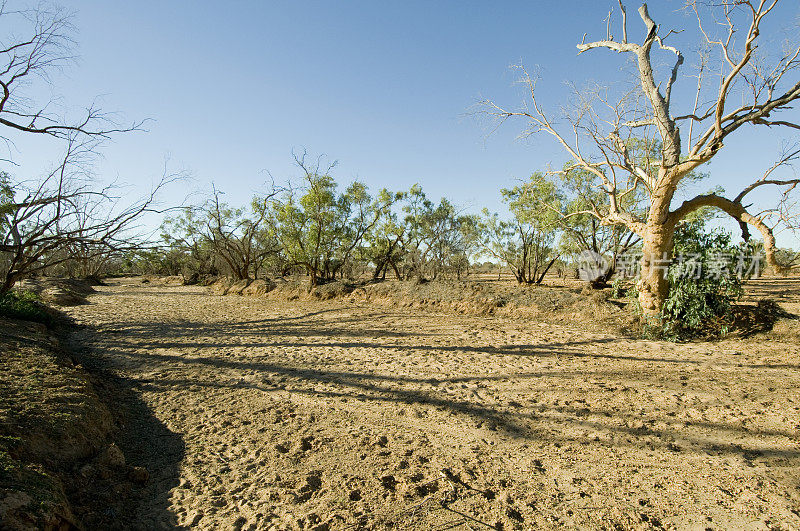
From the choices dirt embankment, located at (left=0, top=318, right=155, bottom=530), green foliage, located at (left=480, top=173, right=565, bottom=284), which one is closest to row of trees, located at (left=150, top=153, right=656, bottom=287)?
green foliage, located at (left=480, top=173, right=565, bottom=284)

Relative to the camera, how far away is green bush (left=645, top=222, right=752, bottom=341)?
6934mm

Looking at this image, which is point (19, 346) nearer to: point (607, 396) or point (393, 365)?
point (393, 365)

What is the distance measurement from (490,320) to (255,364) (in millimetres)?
6063

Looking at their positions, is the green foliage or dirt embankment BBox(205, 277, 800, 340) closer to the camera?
dirt embankment BBox(205, 277, 800, 340)

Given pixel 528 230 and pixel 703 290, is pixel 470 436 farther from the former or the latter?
pixel 528 230

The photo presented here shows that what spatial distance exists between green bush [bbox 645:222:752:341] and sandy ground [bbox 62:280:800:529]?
594mm

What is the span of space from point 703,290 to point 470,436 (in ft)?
21.2

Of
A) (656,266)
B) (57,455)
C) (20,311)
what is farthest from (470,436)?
(20,311)

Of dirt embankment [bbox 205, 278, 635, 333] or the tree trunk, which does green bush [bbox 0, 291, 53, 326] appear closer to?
dirt embankment [bbox 205, 278, 635, 333]

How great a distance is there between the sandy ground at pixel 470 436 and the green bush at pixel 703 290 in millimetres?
594

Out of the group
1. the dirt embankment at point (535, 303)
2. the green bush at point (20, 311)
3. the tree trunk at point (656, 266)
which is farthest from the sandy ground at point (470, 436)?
the green bush at point (20, 311)

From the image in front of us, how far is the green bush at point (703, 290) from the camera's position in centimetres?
693

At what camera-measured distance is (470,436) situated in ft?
11.4

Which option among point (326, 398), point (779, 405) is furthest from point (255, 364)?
point (779, 405)
